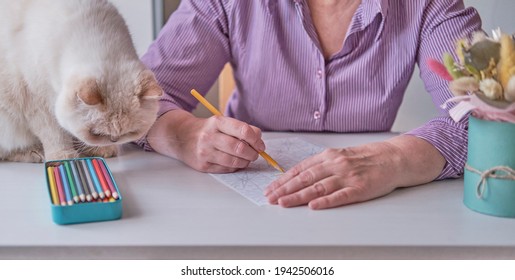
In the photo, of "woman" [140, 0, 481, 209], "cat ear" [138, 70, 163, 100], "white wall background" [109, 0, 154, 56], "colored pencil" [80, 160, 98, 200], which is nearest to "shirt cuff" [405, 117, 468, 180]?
"woman" [140, 0, 481, 209]

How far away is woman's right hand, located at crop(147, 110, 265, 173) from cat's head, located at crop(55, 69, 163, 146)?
4.1 inches

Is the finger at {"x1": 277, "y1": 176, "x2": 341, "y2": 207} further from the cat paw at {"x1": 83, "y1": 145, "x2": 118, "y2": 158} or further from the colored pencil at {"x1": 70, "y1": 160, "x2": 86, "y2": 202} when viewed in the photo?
the cat paw at {"x1": 83, "y1": 145, "x2": 118, "y2": 158}

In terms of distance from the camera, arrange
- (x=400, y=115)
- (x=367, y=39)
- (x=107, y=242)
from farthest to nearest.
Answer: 1. (x=400, y=115)
2. (x=367, y=39)
3. (x=107, y=242)

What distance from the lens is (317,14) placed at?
136cm

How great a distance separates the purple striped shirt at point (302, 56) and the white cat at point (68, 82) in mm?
243

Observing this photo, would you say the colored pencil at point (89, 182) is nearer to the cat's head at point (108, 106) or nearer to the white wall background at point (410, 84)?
the cat's head at point (108, 106)

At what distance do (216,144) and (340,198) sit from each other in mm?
259

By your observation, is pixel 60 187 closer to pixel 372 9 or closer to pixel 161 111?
pixel 161 111

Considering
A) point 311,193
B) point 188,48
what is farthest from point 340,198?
point 188,48

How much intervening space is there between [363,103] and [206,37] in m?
0.39

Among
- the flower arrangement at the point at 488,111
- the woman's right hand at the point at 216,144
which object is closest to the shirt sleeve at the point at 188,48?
the woman's right hand at the point at 216,144

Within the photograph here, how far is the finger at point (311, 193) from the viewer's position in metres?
0.90

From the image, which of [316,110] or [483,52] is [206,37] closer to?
[316,110]

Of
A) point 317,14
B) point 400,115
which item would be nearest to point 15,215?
point 317,14
